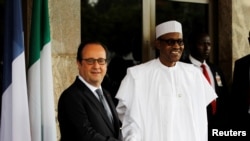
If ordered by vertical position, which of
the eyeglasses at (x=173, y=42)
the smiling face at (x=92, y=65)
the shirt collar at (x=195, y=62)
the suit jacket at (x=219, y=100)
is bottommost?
the suit jacket at (x=219, y=100)

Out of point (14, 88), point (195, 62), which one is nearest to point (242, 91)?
point (195, 62)

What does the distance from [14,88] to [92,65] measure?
69 cm

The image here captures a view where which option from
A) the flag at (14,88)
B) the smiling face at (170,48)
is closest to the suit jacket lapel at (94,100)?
the flag at (14,88)

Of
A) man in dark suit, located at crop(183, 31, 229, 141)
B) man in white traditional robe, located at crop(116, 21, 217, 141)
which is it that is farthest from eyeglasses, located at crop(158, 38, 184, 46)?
man in dark suit, located at crop(183, 31, 229, 141)

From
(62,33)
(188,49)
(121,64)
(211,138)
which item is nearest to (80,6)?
(62,33)

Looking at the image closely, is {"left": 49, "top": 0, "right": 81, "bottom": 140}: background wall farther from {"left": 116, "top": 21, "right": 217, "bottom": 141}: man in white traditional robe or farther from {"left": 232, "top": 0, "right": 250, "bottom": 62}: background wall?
{"left": 232, "top": 0, "right": 250, "bottom": 62}: background wall

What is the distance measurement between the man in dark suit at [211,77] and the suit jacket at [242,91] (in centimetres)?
12

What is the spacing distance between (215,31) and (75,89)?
135 inches

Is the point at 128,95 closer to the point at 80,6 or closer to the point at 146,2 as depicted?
the point at 80,6

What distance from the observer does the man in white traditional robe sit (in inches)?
166

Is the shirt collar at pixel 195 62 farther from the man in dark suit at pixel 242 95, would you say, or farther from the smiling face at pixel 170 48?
the smiling face at pixel 170 48

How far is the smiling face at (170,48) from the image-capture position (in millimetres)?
4250

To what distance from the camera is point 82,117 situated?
3.10 m

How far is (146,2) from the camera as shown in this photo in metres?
5.81
